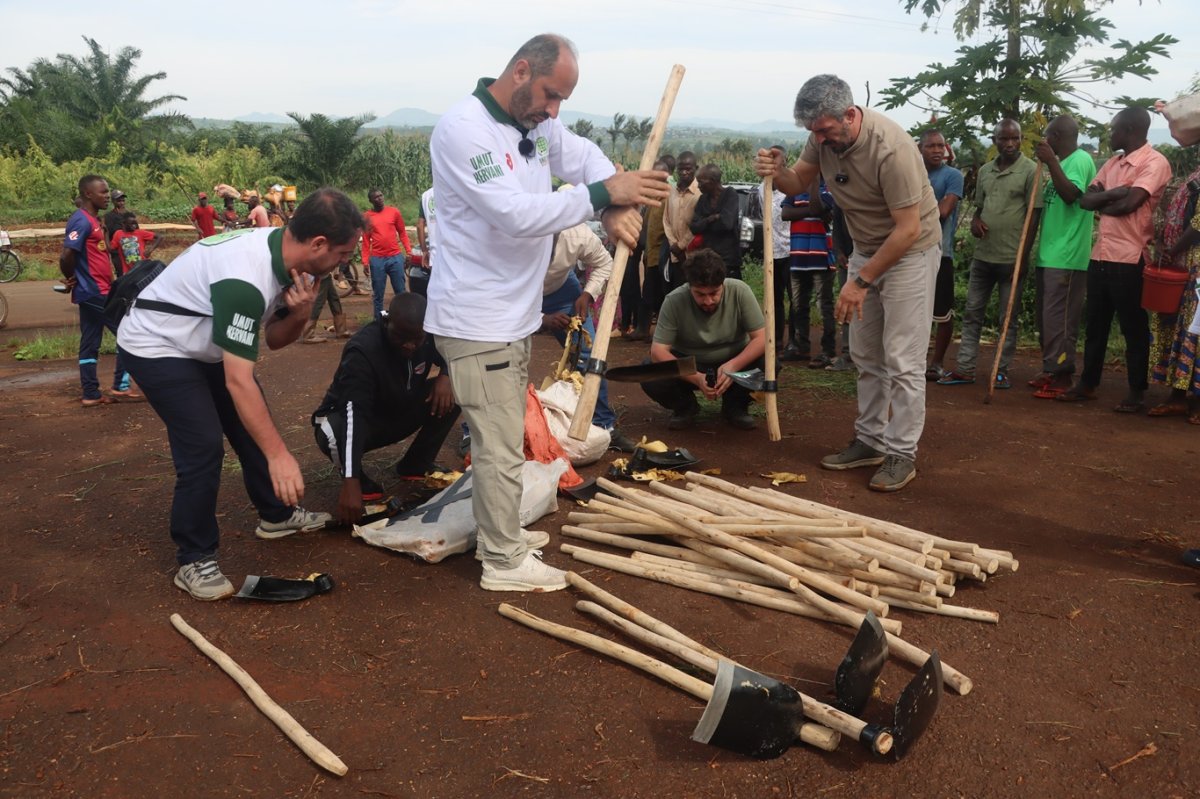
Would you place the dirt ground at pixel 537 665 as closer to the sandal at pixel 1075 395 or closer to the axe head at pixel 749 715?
the axe head at pixel 749 715

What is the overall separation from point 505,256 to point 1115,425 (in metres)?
5.14

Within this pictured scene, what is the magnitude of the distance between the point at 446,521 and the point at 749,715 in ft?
6.92

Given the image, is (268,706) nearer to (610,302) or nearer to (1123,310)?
(610,302)

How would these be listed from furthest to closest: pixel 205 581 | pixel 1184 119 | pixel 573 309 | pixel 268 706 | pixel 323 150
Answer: pixel 323 150 < pixel 573 309 < pixel 1184 119 < pixel 205 581 < pixel 268 706

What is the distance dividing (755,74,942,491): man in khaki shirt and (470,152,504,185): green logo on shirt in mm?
2116

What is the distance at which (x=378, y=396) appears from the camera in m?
4.88

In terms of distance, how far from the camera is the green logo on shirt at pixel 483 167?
3.35 metres

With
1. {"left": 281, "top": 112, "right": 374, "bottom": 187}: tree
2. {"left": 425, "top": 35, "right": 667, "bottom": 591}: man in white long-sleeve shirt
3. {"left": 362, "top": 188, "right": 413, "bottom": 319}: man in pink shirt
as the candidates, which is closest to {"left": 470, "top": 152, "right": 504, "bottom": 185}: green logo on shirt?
{"left": 425, "top": 35, "right": 667, "bottom": 591}: man in white long-sleeve shirt

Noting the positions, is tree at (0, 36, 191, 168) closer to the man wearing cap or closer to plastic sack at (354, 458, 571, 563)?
the man wearing cap

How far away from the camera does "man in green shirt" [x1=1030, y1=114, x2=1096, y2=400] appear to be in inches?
277

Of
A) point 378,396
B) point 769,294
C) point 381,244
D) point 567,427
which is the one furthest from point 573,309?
point 381,244

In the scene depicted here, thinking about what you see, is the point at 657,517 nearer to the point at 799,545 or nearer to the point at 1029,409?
the point at 799,545

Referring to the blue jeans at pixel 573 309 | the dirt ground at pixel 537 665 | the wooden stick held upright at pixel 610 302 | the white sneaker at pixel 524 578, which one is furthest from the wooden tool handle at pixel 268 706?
the blue jeans at pixel 573 309

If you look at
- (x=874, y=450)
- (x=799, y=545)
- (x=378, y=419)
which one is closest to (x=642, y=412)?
(x=874, y=450)
